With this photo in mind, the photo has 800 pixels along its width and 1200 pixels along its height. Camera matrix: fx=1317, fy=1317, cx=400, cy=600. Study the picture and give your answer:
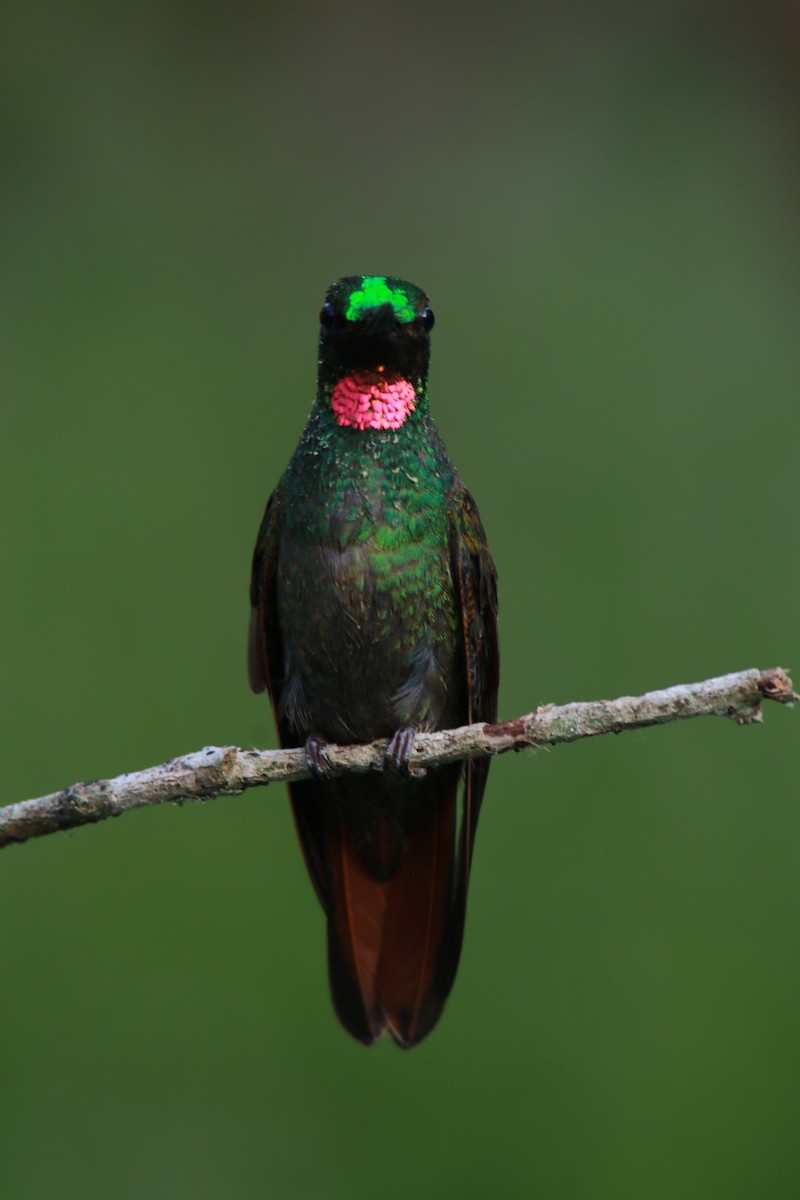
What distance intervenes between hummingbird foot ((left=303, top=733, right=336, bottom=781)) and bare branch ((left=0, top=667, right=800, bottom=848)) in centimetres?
18

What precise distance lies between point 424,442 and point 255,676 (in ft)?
2.44

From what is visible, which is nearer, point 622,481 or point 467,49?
point 622,481

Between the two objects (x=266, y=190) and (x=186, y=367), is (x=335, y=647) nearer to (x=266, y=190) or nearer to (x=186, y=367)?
(x=186, y=367)

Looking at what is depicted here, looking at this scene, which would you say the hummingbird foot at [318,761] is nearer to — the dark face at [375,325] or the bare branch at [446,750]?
the bare branch at [446,750]

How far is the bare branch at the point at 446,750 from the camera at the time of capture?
2186 mm

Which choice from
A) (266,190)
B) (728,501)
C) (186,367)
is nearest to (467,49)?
(266,190)

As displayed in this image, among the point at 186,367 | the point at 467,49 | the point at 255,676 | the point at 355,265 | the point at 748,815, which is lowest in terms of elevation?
the point at 748,815

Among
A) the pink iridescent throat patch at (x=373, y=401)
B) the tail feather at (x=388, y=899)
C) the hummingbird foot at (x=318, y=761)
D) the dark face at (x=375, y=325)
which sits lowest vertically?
the tail feather at (x=388, y=899)

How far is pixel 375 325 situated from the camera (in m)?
2.84

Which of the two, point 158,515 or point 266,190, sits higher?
point 266,190

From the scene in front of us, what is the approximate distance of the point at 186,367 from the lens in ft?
16.7

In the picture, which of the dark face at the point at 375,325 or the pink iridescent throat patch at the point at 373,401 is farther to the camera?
the pink iridescent throat patch at the point at 373,401

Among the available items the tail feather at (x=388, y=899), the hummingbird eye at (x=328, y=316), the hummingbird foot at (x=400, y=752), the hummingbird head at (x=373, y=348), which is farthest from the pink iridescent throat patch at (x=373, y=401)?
the tail feather at (x=388, y=899)

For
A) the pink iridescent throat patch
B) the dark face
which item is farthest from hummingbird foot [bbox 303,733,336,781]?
the dark face
